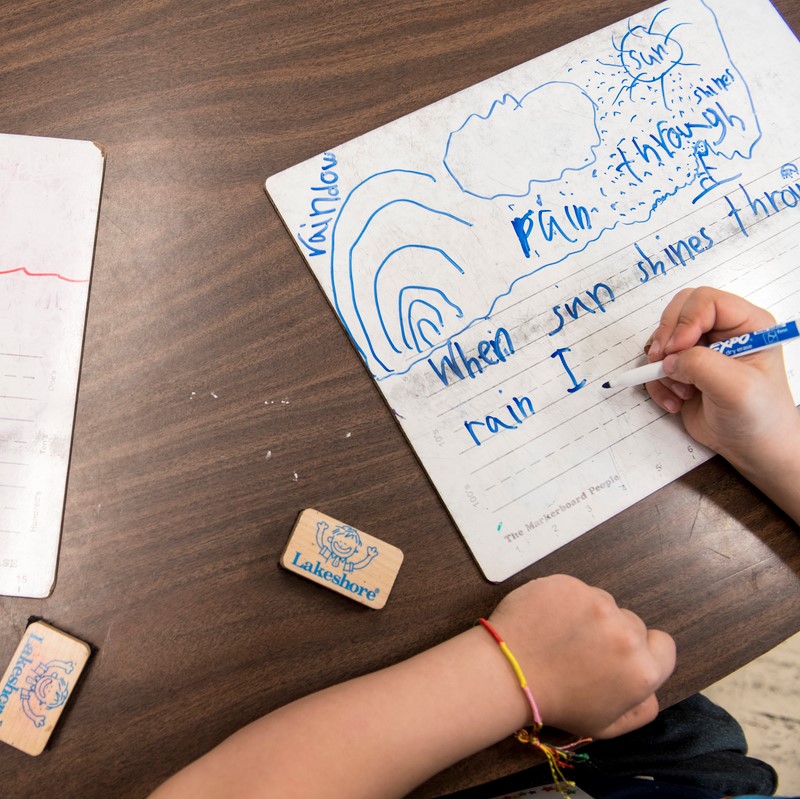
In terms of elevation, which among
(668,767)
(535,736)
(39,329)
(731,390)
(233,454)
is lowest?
(668,767)

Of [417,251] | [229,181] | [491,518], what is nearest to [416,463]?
[491,518]

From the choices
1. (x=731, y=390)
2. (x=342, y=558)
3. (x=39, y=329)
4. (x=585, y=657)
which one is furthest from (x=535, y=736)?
(x=39, y=329)

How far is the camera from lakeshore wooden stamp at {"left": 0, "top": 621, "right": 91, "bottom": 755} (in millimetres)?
445

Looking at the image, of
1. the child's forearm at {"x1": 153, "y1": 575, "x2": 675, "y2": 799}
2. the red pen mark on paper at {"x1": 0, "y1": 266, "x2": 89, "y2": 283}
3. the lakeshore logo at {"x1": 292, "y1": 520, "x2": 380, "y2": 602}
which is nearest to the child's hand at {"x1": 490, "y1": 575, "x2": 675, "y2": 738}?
the child's forearm at {"x1": 153, "y1": 575, "x2": 675, "y2": 799}

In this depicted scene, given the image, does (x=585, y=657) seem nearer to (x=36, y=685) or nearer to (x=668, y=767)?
(x=668, y=767)

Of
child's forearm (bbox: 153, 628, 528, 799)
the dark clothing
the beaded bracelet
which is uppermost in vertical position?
child's forearm (bbox: 153, 628, 528, 799)

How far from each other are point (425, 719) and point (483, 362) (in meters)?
0.28

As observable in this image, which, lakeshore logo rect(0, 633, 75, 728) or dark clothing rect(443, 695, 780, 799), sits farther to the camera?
dark clothing rect(443, 695, 780, 799)

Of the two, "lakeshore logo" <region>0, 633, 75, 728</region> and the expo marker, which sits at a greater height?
"lakeshore logo" <region>0, 633, 75, 728</region>

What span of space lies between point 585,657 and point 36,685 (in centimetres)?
40

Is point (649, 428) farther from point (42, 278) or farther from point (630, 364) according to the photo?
point (42, 278)

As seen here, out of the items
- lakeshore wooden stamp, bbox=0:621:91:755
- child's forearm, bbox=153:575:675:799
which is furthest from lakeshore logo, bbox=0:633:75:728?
child's forearm, bbox=153:575:675:799

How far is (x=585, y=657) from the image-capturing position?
47cm

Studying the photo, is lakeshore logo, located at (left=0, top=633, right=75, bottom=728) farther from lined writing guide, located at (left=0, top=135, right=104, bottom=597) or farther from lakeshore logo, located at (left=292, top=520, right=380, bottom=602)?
lakeshore logo, located at (left=292, top=520, right=380, bottom=602)
